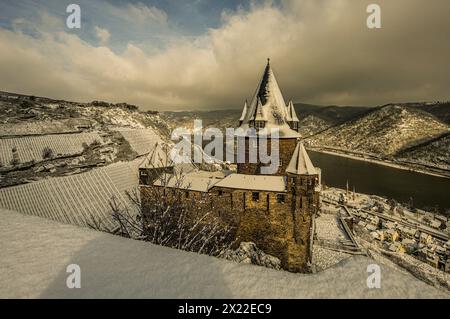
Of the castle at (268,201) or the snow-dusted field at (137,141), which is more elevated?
the snow-dusted field at (137,141)

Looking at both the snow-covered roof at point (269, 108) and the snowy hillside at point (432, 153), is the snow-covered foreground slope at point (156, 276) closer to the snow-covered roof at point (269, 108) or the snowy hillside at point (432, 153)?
the snow-covered roof at point (269, 108)

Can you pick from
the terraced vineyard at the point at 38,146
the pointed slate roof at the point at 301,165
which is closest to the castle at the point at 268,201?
the pointed slate roof at the point at 301,165

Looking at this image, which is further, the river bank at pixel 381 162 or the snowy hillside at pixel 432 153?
the snowy hillside at pixel 432 153

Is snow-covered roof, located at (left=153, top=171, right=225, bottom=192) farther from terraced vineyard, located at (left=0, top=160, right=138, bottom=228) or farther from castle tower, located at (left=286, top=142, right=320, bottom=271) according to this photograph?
castle tower, located at (left=286, top=142, right=320, bottom=271)

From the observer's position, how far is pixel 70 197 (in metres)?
12.1

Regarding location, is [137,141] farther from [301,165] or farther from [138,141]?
[301,165]

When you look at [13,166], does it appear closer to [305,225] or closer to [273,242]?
[273,242]

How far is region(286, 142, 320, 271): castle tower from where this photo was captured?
15.1 metres

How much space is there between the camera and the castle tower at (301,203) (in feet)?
49.6

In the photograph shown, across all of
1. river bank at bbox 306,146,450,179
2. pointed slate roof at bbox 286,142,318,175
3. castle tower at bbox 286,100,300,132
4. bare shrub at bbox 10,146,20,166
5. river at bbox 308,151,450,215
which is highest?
castle tower at bbox 286,100,300,132

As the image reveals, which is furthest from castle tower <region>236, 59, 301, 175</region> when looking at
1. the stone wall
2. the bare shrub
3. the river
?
the river

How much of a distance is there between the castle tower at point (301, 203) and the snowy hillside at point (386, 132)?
387 feet

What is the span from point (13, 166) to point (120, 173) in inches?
243

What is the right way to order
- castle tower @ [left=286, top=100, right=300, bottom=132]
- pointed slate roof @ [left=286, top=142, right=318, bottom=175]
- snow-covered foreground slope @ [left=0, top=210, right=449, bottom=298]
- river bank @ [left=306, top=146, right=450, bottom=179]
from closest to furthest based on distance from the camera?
snow-covered foreground slope @ [left=0, top=210, right=449, bottom=298] → pointed slate roof @ [left=286, top=142, right=318, bottom=175] → castle tower @ [left=286, top=100, right=300, bottom=132] → river bank @ [left=306, top=146, right=450, bottom=179]
